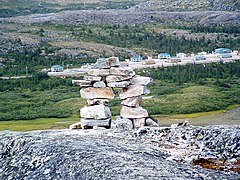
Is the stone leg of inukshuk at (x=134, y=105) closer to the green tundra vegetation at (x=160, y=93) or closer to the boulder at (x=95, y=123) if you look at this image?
the boulder at (x=95, y=123)

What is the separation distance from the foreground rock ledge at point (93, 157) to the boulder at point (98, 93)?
315 cm

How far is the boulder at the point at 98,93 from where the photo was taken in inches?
1038

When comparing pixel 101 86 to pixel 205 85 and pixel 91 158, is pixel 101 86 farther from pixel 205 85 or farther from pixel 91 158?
pixel 205 85

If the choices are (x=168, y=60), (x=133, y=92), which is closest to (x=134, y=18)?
(x=168, y=60)

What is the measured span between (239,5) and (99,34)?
205ft

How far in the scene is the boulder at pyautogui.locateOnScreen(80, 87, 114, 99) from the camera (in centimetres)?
2636

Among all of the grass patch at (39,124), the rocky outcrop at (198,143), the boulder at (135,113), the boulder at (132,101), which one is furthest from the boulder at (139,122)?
the grass patch at (39,124)

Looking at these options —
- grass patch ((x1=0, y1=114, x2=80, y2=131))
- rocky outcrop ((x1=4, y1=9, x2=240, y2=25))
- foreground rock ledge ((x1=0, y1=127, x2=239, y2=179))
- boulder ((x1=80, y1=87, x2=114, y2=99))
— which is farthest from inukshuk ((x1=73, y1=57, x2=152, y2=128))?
rocky outcrop ((x1=4, y1=9, x2=240, y2=25))

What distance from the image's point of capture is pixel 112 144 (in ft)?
68.7

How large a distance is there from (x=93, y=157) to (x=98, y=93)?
298 inches

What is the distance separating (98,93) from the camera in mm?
26438

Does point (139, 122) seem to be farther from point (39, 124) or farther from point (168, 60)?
point (168, 60)

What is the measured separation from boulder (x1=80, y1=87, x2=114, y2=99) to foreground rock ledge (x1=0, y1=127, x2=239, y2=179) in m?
3.15

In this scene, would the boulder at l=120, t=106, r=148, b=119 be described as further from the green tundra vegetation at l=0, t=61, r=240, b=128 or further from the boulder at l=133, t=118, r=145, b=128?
the green tundra vegetation at l=0, t=61, r=240, b=128
